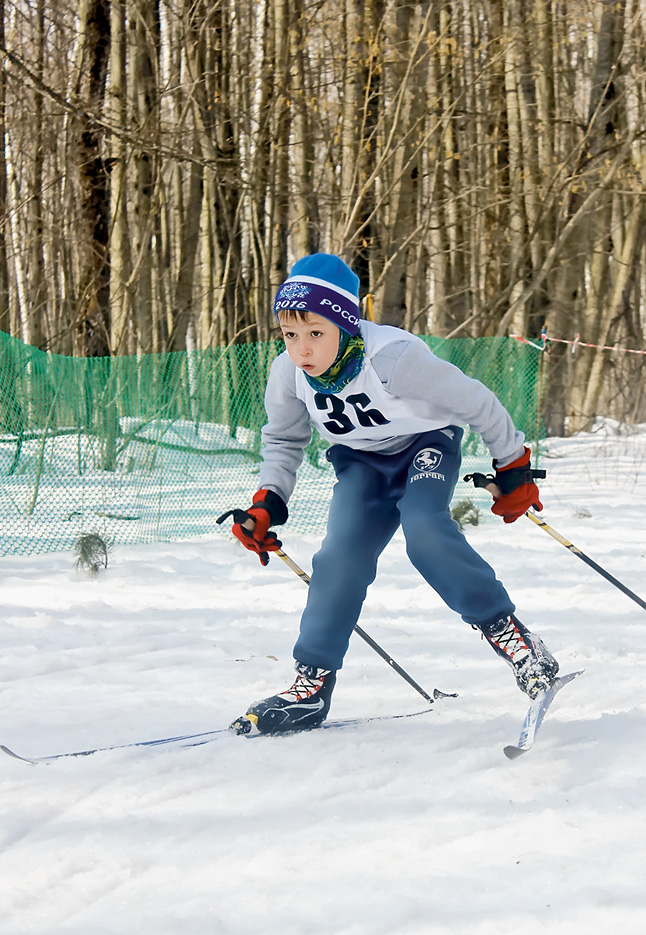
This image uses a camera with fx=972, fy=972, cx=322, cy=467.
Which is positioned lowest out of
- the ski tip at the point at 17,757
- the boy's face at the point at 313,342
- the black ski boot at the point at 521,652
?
the ski tip at the point at 17,757

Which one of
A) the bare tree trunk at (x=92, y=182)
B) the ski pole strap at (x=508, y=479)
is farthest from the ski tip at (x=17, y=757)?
the bare tree trunk at (x=92, y=182)

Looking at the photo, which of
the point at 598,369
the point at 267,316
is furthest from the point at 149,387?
the point at 598,369

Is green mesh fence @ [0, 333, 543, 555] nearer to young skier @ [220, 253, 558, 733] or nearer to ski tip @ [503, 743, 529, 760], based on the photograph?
young skier @ [220, 253, 558, 733]

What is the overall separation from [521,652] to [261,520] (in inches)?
36.1

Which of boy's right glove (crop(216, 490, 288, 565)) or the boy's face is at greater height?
the boy's face

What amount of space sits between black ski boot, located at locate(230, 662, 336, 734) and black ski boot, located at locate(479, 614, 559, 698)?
54 centimetres

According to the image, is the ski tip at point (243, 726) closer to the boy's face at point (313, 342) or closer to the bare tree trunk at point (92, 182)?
the boy's face at point (313, 342)

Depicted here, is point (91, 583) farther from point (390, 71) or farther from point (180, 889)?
point (390, 71)

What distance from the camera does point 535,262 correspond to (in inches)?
486

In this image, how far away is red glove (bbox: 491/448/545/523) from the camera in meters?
3.12

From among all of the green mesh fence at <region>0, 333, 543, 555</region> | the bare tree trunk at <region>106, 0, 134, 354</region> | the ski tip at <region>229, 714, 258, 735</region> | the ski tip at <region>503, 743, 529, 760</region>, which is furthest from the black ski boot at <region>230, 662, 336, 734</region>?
the bare tree trunk at <region>106, 0, 134, 354</region>

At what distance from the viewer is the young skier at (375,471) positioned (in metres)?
2.89

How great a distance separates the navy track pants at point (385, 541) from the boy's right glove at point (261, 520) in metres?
0.22

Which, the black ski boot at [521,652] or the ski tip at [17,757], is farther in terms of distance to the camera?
the black ski boot at [521,652]
